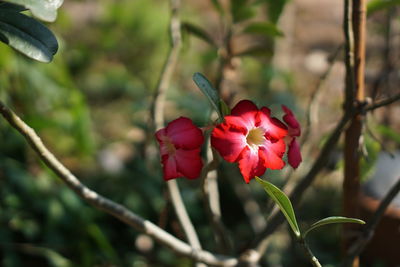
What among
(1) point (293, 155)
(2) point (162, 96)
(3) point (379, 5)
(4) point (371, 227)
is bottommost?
(4) point (371, 227)

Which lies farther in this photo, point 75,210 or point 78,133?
point 78,133

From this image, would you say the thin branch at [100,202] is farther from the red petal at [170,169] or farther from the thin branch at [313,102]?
the thin branch at [313,102]

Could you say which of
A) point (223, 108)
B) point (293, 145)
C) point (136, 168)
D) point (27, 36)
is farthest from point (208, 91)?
point (136, 168)

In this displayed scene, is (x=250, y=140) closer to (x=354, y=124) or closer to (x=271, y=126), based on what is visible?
(x=271, y=126)

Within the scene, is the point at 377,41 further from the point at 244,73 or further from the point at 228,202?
the point at 228,202

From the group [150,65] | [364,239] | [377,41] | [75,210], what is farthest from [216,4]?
[377,41]

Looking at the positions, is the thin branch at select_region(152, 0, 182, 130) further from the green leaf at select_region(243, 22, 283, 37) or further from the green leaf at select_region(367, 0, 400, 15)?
the green leaf at select_region(367, 0, 400, 15)

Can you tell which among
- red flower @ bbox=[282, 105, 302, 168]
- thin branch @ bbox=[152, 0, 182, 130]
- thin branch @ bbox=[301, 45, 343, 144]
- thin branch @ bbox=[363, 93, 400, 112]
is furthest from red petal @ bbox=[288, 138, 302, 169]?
thin branch @ bbox=[152, 0, 182, 130]
